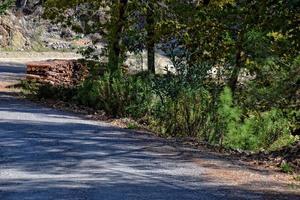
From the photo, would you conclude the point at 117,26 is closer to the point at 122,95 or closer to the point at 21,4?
the point at 122,95

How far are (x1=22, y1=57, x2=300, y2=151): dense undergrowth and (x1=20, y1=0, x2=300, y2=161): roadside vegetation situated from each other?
0.9 inches

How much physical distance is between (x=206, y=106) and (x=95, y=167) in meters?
4.98

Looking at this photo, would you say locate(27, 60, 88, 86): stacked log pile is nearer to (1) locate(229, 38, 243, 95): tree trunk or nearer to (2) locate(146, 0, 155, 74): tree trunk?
(2) locate(146, 0, 155, 74): tree trunk

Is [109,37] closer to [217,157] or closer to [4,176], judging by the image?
[217,157]

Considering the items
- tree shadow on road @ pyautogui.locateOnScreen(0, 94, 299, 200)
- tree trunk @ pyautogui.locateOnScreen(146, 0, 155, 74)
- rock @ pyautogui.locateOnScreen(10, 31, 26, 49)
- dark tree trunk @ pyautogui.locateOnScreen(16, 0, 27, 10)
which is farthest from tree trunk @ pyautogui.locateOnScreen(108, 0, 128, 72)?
dark tree trunk @ pyautogui.locateOnScreen(16, 0, 27, 10)

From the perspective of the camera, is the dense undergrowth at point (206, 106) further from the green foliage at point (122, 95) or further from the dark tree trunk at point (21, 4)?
the dark tree trunk at point (21, 4)

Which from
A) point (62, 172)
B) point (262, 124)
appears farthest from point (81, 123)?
point (62, 172)

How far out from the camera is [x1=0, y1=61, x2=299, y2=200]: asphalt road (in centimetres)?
704

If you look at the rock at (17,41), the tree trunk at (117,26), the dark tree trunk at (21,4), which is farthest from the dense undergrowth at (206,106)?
the dark tree trunk at (21,4)

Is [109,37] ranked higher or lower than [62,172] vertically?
higher

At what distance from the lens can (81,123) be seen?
13.3 m

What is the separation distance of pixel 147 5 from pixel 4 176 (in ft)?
35.8

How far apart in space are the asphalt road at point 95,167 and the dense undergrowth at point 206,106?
4.74ft

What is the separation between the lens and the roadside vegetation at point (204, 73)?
36.1 ft
